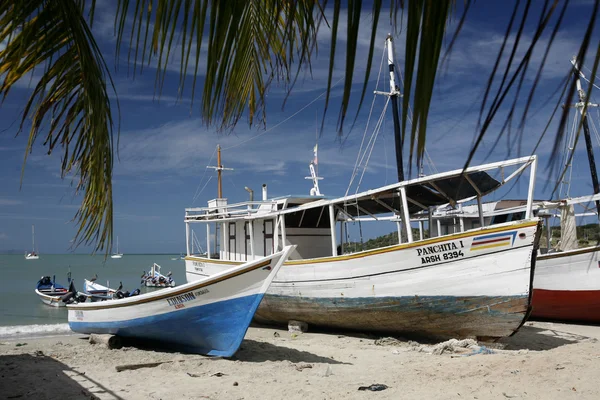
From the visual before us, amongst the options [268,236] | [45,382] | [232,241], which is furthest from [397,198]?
[45,382]

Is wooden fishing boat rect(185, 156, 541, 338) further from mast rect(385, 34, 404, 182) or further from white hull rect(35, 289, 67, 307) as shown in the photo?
white hull rect(35, 289, 67, 307)

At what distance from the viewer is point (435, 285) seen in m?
10.7

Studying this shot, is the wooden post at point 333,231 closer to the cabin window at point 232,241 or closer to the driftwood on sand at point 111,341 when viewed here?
the driftwood on sand at point 111,341

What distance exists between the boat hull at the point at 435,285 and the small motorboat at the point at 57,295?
16.7 meters

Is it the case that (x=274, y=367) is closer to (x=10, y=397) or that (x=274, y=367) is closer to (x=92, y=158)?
(x=10, y=397)

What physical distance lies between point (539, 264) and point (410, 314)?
5650 mm

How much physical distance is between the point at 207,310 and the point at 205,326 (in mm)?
379

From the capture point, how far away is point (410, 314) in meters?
11.2

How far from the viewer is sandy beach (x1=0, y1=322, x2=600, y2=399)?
7.34m

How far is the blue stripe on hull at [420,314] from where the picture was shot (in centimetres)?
1013

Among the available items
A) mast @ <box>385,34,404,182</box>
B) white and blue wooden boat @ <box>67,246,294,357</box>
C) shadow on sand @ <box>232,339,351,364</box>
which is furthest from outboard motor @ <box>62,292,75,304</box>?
mast @ <box>385,34,404,182</box>

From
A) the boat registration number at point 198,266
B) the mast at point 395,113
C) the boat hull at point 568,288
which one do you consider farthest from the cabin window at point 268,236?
the boat hull at point 568,288

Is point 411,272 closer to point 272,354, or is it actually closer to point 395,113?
point 272,354

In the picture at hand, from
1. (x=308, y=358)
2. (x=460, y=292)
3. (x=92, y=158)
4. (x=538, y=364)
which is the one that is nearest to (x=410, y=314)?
(x=460, y=292)
